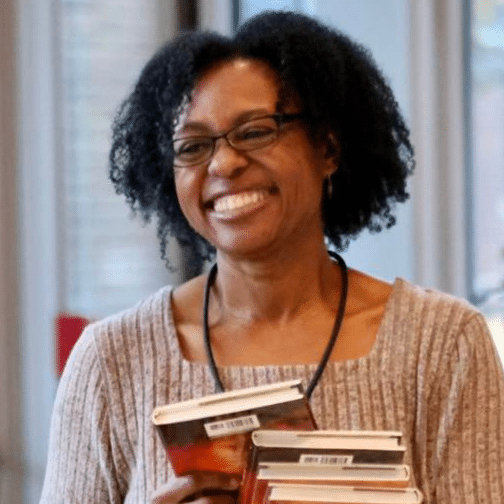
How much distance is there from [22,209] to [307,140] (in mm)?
1215

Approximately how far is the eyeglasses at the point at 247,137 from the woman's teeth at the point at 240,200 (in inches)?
2.6

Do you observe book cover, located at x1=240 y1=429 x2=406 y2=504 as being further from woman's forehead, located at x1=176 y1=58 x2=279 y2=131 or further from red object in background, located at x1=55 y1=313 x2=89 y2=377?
red object in background, located at x1=55 y1=313 x2=89 y2=377

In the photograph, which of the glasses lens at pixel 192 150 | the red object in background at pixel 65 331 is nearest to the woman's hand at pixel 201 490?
the glasses lens at pixel 192 150

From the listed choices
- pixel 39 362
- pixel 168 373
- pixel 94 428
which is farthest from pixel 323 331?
pixel 39 362

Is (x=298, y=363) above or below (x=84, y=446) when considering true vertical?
above

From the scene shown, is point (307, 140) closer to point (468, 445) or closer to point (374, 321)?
point (374, 321)

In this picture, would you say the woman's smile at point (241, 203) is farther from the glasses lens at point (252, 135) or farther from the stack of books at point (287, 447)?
the stack of books at point (287, 447)

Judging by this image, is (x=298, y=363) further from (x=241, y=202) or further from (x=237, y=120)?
(x=237, y=120)

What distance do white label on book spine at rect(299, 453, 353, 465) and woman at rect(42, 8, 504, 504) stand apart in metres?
0.26

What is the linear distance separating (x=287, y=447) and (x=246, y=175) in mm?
439

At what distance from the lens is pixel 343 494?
50.4 inches

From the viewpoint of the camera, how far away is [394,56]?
111 inches

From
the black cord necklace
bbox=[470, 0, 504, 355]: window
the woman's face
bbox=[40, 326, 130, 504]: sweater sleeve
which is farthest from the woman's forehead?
bbox=[470, 0, 504, 355]: window

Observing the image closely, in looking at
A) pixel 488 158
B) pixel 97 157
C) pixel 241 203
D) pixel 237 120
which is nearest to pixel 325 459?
pixel 241 203
